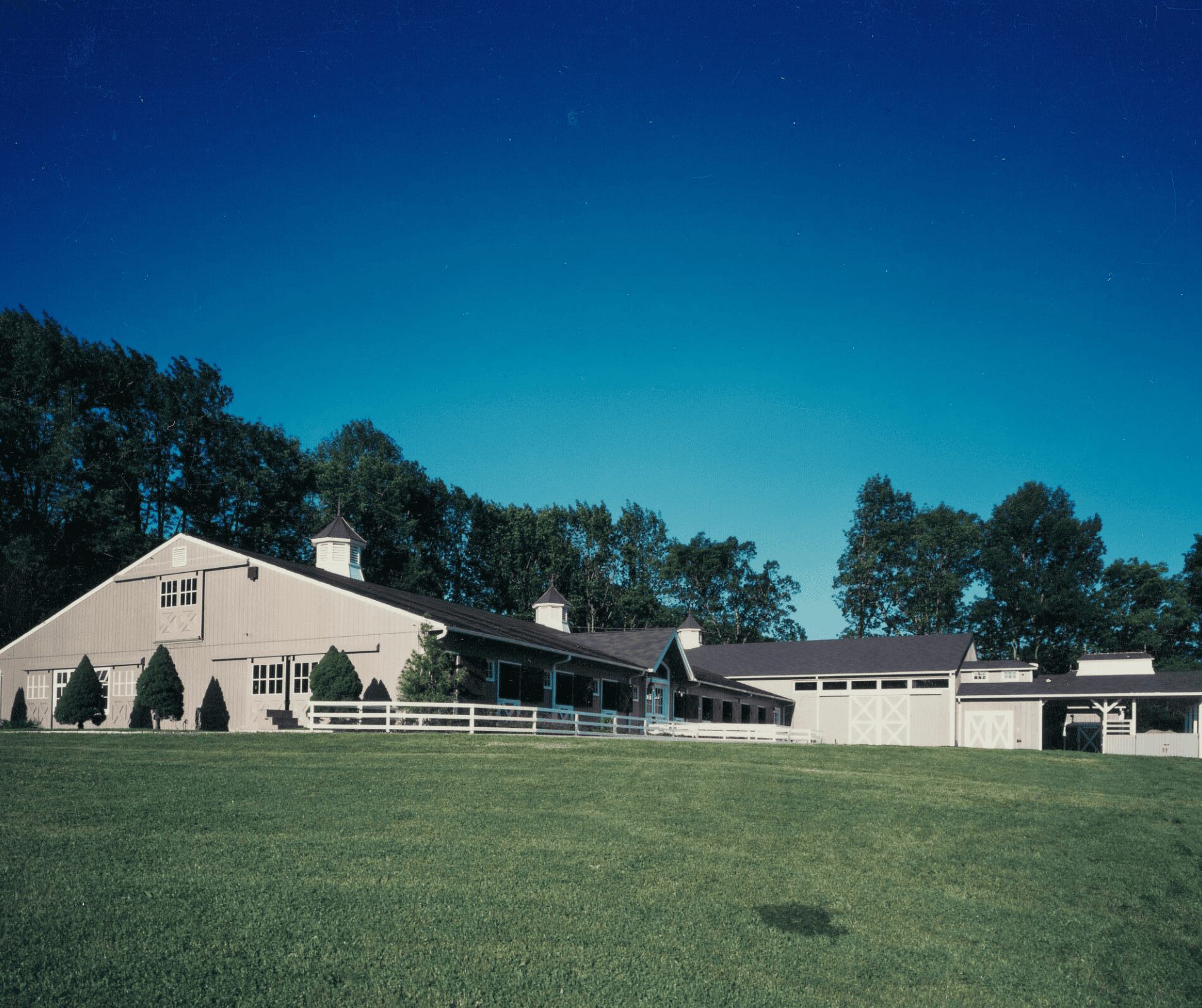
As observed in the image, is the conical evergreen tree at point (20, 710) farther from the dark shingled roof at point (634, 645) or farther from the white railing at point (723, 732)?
the white railing at point (723, 732)

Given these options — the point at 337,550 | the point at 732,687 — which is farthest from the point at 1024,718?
the point at 337,550

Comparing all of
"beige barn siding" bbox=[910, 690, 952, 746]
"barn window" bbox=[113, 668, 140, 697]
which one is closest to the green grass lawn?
"barn window" bbox=[113, 668, 140, 697]

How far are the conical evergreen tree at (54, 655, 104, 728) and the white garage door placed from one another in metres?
30.4

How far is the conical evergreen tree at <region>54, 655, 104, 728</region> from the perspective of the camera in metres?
28.0

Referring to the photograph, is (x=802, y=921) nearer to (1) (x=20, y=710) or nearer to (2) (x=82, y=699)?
(2) (x=82, y=699)

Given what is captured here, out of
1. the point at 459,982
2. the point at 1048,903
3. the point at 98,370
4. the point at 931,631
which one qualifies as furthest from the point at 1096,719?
the point at 98,370

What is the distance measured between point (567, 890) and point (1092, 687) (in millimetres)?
33595

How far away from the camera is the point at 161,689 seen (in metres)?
27.3

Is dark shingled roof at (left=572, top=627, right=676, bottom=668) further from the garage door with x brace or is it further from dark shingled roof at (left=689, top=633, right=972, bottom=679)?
the garage door with x brace

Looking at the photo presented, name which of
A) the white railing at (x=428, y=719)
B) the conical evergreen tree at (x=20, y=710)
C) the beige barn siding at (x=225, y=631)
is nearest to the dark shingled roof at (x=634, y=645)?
the white railing at (x=428, y=719)

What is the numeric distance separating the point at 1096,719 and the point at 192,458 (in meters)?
41.0

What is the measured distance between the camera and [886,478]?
68.1 m

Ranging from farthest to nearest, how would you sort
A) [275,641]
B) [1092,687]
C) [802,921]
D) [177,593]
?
[1092,687], [177,593], [275,641], [802,921]

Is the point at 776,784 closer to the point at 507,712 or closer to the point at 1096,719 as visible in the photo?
the point at 507,712
